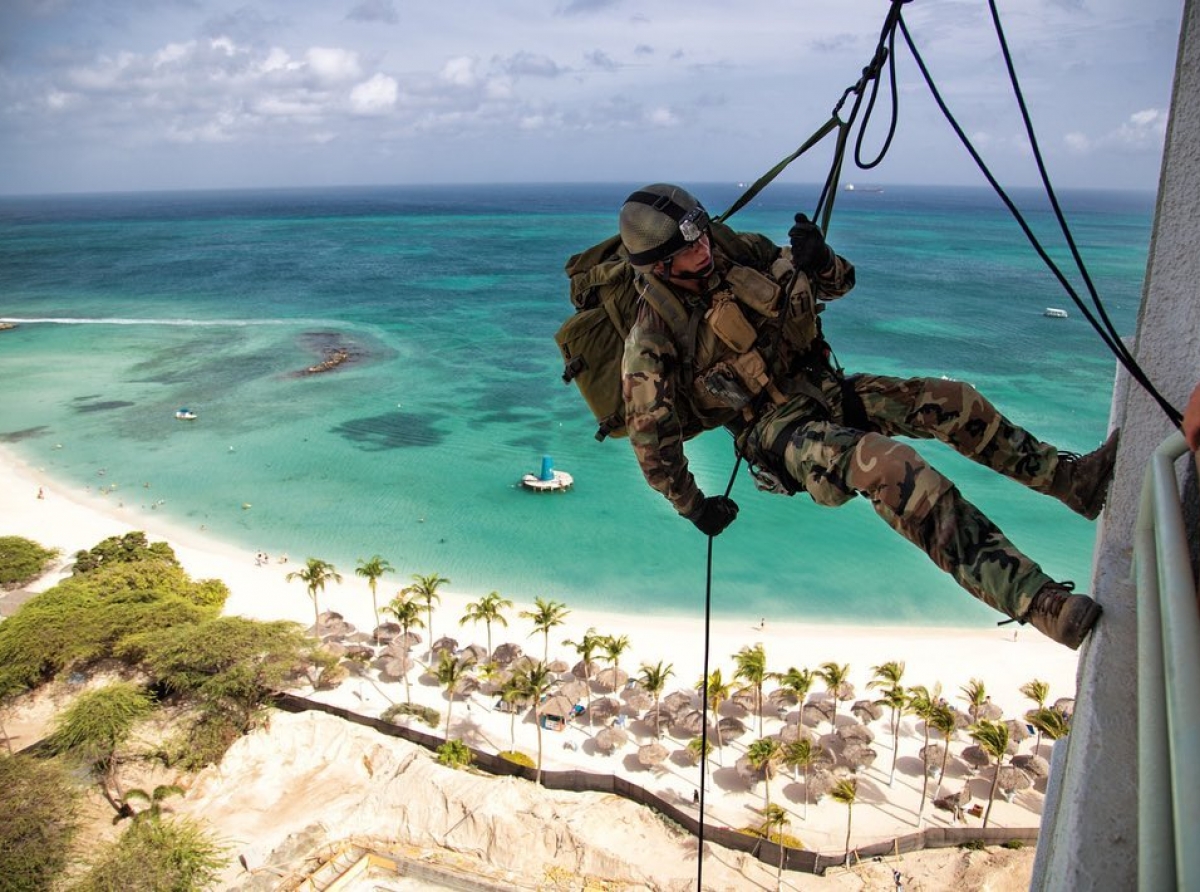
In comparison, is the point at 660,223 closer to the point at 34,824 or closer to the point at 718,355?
the point at 718,355

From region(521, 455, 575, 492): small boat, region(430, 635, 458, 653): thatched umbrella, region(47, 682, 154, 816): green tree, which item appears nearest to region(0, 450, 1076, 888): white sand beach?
region(430, 635, 458, 653): thatched umbrella

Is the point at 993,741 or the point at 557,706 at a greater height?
the point at 993,741

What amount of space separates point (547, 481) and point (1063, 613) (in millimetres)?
29211

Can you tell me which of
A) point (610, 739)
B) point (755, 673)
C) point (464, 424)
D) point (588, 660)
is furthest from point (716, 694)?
point (464, 424)

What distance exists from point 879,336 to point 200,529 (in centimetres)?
4037

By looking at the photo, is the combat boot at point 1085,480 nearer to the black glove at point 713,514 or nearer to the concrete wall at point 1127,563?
the concrete wall at point 1127,563

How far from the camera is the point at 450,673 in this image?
16828mm

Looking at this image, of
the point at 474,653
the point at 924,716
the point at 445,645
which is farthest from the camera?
the point at 445,645

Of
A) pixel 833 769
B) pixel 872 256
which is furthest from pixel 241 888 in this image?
pixel 872 256

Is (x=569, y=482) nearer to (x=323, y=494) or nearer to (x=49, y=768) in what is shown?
(x=323, y=494)

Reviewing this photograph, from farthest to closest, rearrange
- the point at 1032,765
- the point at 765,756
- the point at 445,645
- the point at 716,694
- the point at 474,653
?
the point at 445,645 < the point at 474,653 < the point at 716,694 < the point at 1032,765 < the point at 765,756

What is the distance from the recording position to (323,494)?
31797 mm

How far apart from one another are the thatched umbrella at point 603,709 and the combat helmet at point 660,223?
15.4 meters

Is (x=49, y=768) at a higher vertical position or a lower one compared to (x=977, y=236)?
lower
